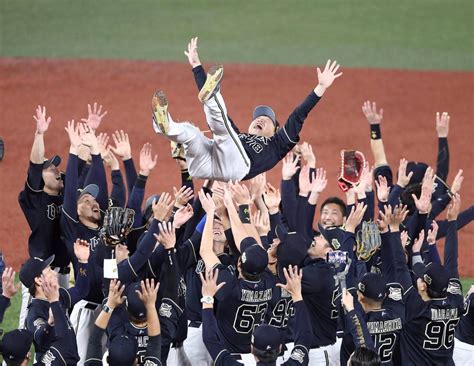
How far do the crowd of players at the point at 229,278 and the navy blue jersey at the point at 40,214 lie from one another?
0.01 m

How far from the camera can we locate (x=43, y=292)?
282 inches

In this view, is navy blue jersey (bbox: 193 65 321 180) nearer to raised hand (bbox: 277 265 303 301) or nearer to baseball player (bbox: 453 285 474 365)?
raised hand (bbox: 277 265 303 301)

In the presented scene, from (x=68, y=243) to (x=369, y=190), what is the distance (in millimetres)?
2816

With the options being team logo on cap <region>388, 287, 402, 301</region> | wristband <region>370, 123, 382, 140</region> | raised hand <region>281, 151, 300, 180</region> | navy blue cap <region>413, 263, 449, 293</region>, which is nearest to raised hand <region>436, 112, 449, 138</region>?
wristband <region>370, 123, 382, 140</region>

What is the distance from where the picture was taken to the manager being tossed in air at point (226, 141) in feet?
24.1

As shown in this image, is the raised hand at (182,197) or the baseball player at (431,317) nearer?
the baseball player at (431,317)

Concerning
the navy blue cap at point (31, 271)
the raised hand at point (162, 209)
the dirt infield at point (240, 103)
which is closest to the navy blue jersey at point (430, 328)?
the raised hand at point (162, 209)

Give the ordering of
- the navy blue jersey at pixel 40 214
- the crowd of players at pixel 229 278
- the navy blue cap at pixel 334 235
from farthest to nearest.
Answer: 1. the navy blue jersey at pixel 40 214
2. the navy blue cap at pixel 334 235
3. the crowd of players at pixel 229 278

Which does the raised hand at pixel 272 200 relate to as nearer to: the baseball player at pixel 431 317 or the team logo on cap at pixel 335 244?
the team logo on cap at pixel 335 244

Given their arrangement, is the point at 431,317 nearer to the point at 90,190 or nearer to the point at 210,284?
the point at 210,284

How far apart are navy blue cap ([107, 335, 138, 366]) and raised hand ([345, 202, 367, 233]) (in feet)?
7.55

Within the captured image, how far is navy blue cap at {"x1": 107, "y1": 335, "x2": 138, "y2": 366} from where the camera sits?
6370mm

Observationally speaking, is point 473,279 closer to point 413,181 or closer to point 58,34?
point 413,181

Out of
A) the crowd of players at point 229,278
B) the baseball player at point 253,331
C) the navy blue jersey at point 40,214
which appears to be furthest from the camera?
the navy blue jersey at point 40,214
